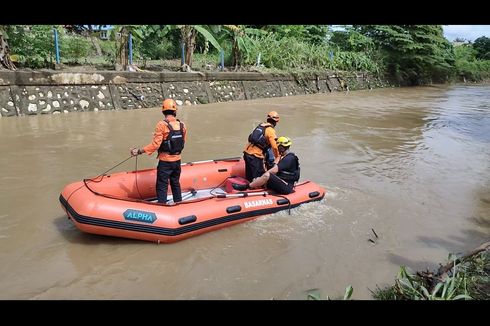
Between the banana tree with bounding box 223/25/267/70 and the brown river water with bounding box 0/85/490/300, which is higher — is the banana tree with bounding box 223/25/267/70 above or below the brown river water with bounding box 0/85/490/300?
above

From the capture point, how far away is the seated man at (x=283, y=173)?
5883 mm

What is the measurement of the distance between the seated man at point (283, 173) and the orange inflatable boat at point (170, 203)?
122mm

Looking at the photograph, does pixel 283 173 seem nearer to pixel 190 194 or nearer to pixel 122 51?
pixel 190 194

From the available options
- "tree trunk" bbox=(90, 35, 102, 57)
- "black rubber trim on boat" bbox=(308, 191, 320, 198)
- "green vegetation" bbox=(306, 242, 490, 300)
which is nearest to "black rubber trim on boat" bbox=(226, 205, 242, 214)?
"black rubber trim on boat" bbox=(308, 191, 320, 198)

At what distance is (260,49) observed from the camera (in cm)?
2002

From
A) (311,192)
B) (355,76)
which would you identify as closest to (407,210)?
(311,192)

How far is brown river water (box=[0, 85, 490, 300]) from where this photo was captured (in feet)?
13.3

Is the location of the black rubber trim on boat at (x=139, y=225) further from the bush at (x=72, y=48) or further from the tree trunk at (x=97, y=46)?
the tree trunk at (x=97, y=46)

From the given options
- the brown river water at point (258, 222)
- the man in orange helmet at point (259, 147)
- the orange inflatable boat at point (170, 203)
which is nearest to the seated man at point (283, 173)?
the orange inflatable boat at point (170, 203)

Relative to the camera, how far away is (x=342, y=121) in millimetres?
14008

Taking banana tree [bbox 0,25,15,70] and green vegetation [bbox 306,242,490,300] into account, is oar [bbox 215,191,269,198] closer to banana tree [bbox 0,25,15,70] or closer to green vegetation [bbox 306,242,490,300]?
green vegetation [bbox 306,242,490,300]

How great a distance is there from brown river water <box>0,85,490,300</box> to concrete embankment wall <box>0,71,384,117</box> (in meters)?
0.61
